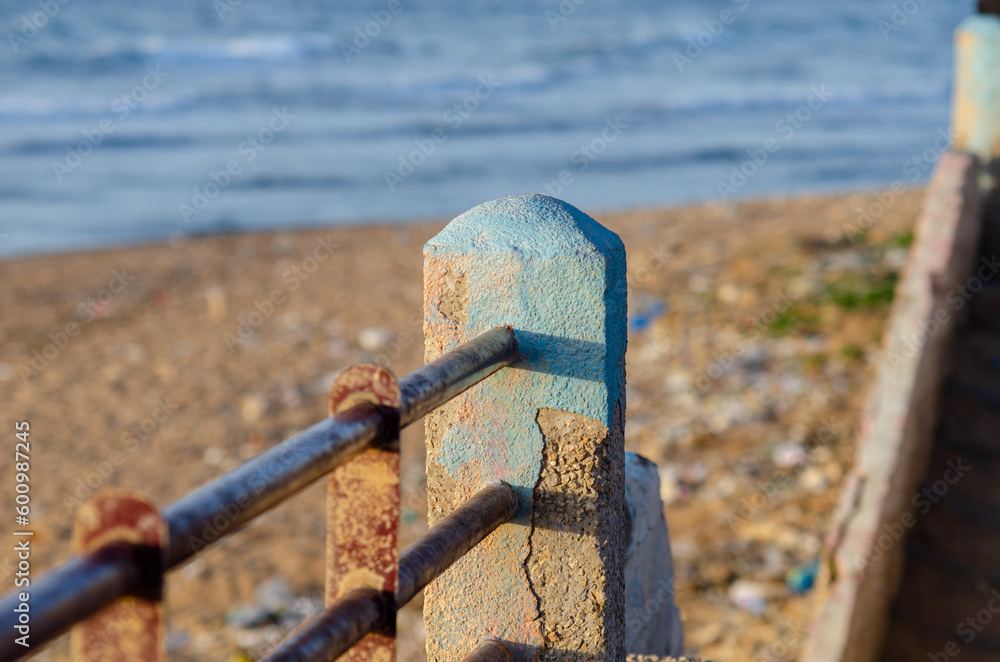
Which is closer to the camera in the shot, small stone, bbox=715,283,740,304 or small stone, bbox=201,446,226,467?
small stone, bbox=201,446,226,467

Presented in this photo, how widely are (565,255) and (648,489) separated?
3.43ft

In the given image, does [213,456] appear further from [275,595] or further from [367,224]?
[367,224]

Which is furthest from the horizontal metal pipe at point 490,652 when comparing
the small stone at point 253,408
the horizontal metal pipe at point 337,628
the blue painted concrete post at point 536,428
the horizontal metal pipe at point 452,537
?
the small stone at point 253,408

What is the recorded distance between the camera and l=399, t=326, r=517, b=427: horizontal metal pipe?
1121mm

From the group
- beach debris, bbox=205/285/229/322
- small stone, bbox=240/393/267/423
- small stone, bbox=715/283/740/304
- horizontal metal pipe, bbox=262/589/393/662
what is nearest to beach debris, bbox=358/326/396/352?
small stone, bbox=240/393/267/423

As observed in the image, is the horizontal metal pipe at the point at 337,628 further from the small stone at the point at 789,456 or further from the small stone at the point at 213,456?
the small stone at the point at 213,456

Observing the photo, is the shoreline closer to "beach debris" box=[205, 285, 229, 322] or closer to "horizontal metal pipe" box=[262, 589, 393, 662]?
"beach debris" box=[205, 285, 229, 322]

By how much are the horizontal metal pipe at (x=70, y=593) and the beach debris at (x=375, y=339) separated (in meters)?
6.90

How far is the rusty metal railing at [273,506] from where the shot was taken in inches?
27.8

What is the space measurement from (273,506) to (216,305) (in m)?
7.96

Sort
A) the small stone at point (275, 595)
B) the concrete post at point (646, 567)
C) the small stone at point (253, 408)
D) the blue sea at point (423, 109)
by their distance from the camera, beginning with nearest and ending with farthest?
1. the concrete post at point (646, 567)
2. the small stone at point (275, 595)
3. the small stone at point (253, 408)
4. the blue sea at point (423, 109)

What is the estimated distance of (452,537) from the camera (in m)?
1.30

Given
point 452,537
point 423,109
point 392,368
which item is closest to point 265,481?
point 452,537

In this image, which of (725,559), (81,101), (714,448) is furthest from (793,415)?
(81,101)
